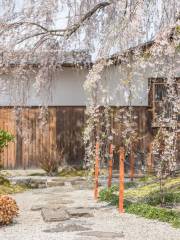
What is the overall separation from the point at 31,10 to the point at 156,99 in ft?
Answer: 27.5

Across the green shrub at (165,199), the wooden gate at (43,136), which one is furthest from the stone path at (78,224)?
the wooden gate at (43,136)

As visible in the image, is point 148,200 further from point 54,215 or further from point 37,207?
point 54,215

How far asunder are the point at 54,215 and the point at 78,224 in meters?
0.70

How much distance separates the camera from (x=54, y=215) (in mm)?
9938

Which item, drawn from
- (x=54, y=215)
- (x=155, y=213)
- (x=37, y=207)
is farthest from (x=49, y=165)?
(x=155, y=213)

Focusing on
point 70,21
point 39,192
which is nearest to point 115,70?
point 39,192

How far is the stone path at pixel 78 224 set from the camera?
8.47 metres

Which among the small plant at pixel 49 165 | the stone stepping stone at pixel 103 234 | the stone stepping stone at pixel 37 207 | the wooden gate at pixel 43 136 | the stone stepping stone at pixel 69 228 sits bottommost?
the stone stepping stone at pixel 103 234

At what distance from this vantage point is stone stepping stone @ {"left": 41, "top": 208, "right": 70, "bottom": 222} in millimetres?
9695

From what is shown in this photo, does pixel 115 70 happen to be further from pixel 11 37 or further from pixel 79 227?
pixel 79 227

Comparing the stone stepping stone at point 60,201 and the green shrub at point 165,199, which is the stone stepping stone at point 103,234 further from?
the stone stepping stone at point 60,201

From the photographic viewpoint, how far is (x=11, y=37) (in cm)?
1155

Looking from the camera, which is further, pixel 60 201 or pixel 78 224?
pixel 60 201

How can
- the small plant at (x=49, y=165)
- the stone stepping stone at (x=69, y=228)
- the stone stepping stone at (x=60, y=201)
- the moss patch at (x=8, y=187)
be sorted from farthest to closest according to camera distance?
the small plant at (x=49, y=165) < the moss patch at (x=8, y=187) < the stone stepping stone at (x=60, y=201) < the stone stepping stone at (x=69, y=228)
